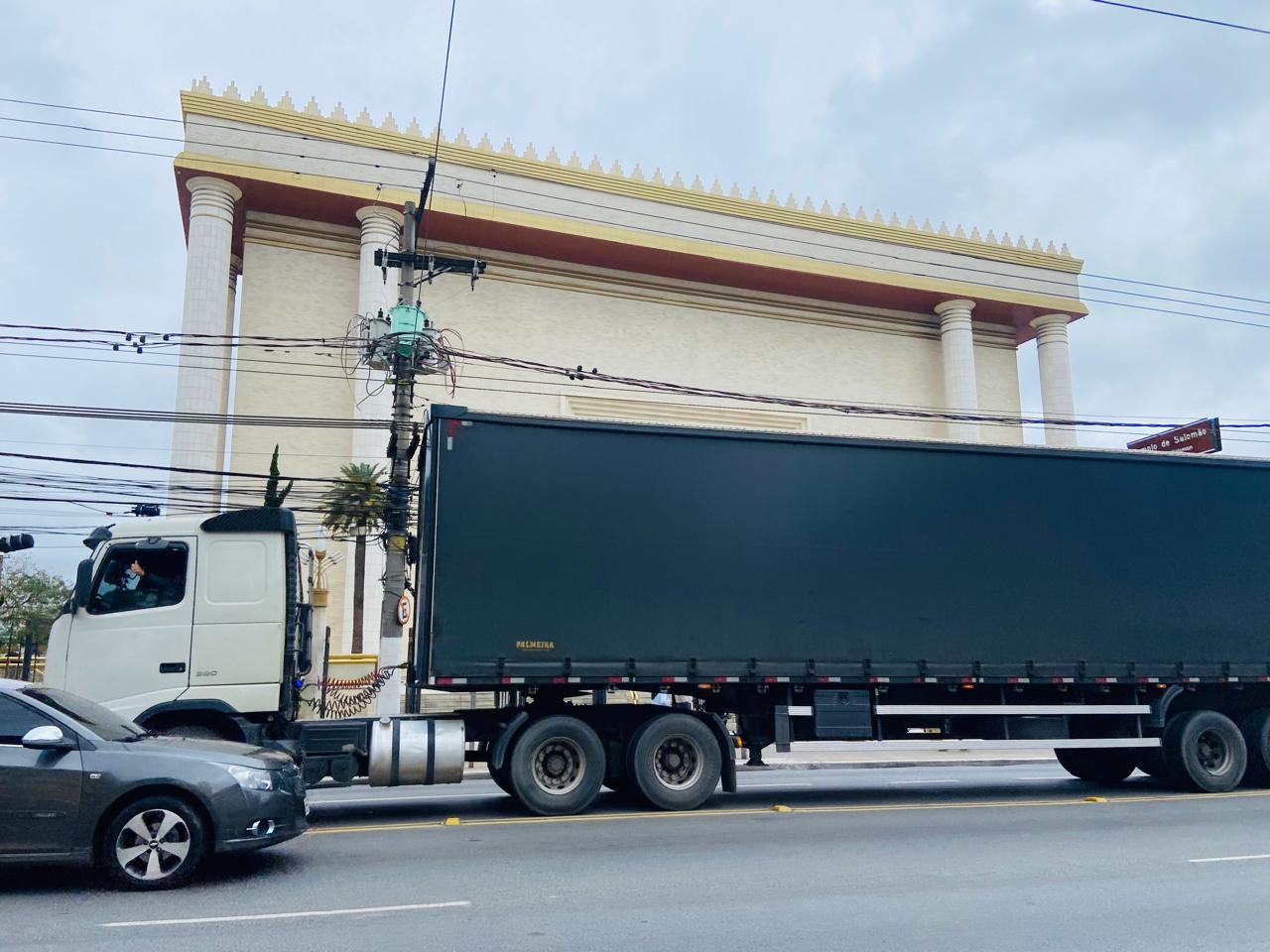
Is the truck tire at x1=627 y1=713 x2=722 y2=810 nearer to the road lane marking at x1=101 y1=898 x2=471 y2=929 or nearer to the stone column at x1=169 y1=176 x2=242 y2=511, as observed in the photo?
the road lane marking at x1=101 y1=898 x2=471 y2=929

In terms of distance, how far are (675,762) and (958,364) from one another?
29419 mm

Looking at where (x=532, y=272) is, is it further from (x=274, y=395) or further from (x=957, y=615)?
(x=957, y=615)

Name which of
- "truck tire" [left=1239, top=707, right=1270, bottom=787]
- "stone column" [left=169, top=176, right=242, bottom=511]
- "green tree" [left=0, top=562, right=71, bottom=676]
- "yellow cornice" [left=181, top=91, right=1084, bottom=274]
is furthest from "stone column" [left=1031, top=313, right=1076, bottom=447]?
"green tree" [left=0, top=562, right=71, bottom=676]

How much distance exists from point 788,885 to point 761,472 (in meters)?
5.37

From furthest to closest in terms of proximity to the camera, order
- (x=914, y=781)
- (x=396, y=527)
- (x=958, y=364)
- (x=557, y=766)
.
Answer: (x=958, y=364)
(x=914, y=781)
(x=396, y=527)
(x=557, y=766)

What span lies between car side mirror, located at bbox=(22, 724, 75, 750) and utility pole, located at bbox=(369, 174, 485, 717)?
19.0ft

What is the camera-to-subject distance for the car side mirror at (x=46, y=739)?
669 cm

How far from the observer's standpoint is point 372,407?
1156 inches

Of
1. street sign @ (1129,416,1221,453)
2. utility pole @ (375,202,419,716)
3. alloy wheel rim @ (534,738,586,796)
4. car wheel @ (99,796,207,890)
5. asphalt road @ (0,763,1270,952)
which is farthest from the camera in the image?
street sign @ (1129,416,1221,453)

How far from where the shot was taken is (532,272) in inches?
1316

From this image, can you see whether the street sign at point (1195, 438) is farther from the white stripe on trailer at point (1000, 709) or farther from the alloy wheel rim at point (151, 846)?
the alloy wheel rim at point (151, 846)

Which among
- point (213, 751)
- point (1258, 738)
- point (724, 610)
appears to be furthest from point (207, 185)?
point (1258, 738)

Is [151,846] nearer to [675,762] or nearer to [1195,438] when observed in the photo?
[675,762]

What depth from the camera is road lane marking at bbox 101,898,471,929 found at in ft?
19.8
